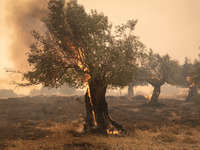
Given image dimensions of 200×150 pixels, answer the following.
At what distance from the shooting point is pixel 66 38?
17266 mm

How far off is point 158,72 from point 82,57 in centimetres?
3571

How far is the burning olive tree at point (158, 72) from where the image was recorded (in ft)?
149

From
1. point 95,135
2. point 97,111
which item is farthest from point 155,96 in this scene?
point 95,135

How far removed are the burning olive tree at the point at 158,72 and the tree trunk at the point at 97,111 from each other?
29.7 m

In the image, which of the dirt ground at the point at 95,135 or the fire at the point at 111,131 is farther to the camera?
the fire at the point at 111,131

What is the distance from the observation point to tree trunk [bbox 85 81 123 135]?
17203 millimetres

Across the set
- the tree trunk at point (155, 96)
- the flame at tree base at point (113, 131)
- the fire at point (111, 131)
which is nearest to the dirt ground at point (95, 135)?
the flame at tree base at point (113, 131)

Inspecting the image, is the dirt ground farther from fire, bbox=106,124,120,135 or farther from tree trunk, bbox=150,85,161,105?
tree trunk, bbox=150,85,161,105

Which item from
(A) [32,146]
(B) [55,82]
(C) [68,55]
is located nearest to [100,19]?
(C) [68,55]

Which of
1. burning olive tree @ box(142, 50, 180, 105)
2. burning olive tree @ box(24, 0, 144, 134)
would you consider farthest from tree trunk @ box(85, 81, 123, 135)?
burning olive tree @ box(142, 50, 180, 105)

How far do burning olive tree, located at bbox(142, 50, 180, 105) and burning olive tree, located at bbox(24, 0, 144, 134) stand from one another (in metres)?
28.8

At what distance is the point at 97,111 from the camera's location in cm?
1783

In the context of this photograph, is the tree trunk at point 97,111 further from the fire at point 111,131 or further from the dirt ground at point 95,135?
the dirt ground at point 95,135

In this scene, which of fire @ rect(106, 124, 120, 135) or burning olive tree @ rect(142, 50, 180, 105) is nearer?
fire @ rect(106, 124, 120, 135)
